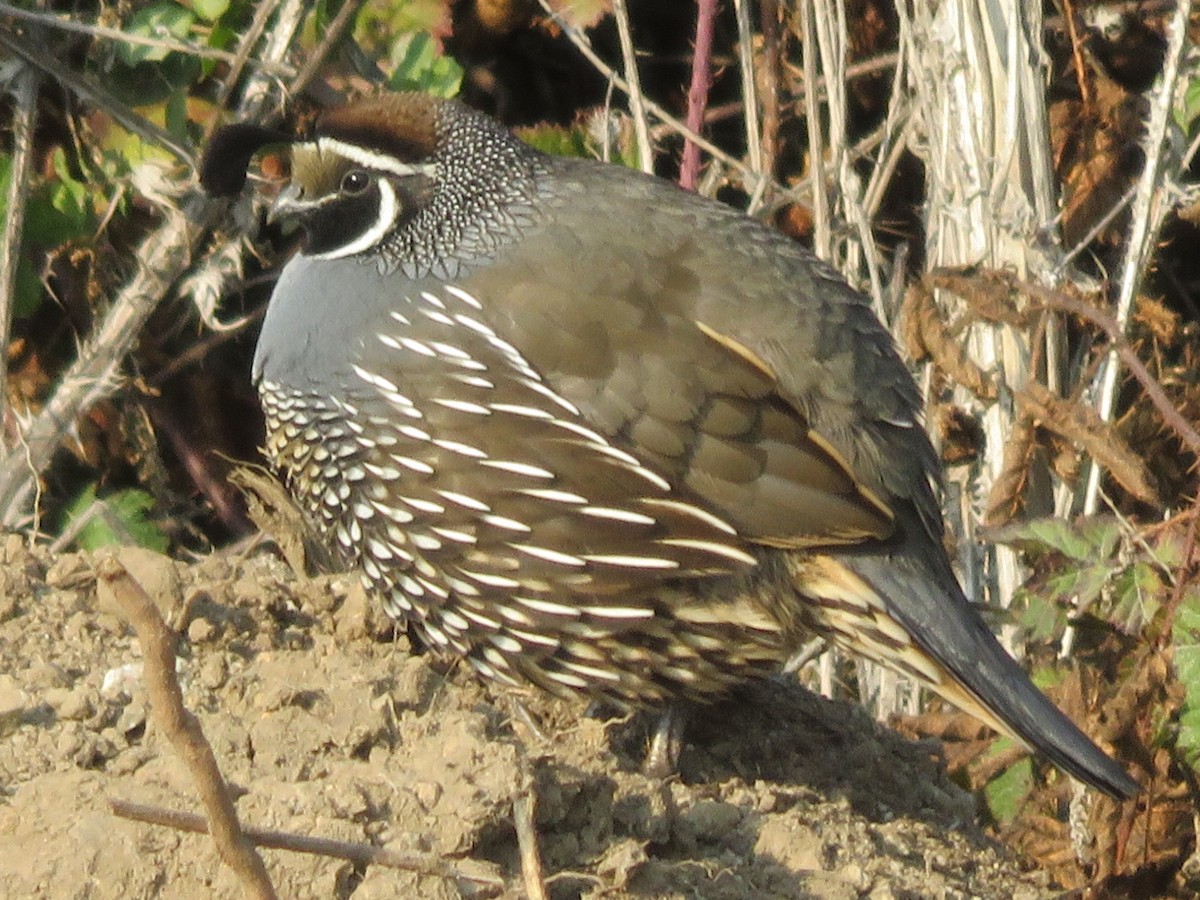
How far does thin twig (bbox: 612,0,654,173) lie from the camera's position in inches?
224

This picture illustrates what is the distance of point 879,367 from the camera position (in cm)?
446

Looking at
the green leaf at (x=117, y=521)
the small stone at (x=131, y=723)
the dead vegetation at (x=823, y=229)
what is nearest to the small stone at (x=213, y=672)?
the small stone at (x=131, y=723)

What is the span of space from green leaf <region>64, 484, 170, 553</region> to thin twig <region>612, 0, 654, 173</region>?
184cm

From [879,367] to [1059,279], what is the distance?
118 centimetres

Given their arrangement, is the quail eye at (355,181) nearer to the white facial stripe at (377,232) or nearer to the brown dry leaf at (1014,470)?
the white facial stripe at (377,232)

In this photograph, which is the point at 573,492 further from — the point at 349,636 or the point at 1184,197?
the point at 1184,197

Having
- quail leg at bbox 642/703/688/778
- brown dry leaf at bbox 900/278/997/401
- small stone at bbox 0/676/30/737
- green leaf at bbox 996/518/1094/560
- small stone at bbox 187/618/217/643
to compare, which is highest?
brown dry leaf at bbox 900/278/997/401

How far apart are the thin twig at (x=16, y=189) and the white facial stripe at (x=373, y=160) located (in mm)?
1303

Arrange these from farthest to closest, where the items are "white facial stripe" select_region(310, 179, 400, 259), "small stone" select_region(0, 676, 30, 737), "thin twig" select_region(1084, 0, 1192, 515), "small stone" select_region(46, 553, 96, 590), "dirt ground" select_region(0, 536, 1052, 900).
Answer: "thin twig" select_region(1084, 0, 1192, 515)
"white facial stripe" select_region(310, 179, 400, 259)
"small stone" select_region(46, 553, 96, 590)
"small stone" select_region(0, 676, 30, 737)
"dirt ground" select_region(0, 536, 1052, 900)

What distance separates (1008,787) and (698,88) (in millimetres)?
2481

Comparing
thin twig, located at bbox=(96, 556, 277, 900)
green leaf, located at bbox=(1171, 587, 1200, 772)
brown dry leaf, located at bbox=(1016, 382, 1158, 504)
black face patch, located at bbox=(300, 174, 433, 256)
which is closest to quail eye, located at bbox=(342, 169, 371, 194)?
black face patch, located at bbox=(300, 174, 433, 256)

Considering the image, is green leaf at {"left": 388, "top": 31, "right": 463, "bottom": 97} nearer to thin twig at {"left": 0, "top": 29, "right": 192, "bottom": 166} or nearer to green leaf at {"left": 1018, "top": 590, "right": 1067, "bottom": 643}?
thin twig at {"left": 0, "top": 29, "right": 192, "bottom": 166}

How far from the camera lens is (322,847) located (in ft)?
9.43

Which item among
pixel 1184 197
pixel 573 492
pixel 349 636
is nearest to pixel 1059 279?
pixel 1184 197
